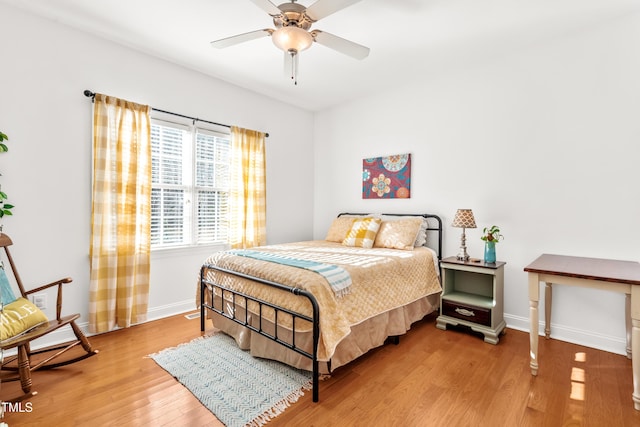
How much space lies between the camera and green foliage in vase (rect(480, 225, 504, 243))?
298 centimetres

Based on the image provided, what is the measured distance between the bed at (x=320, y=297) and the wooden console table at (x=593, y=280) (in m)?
0.94

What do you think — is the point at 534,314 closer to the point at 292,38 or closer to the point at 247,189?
the point at 292,38

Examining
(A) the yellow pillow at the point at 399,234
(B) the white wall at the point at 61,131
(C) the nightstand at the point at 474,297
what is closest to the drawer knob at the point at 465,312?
(C) the nightstand at the point at 474,297

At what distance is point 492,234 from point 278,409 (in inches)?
93.9

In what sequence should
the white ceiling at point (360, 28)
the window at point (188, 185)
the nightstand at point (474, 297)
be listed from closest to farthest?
1. the white ceiling at point (360, 28)
2. the nightstand at point (474, 297)
3. the window at point (188, 185)

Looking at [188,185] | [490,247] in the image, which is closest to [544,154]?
[490,247]

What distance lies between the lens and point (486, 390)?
2119mm

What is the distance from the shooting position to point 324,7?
209 cm

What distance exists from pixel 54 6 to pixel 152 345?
280 cm

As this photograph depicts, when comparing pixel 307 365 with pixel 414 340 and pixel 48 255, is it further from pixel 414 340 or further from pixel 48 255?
pixel 48 255

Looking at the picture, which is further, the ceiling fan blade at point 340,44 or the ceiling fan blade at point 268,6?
the ceiling fan blade at point 340,44

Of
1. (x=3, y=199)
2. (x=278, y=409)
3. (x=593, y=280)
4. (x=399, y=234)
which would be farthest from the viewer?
(x=399, y=234)

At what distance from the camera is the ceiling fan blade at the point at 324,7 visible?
202 cm

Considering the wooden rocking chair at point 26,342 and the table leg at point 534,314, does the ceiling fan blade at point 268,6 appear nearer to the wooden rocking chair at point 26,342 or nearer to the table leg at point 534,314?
the wooden rocking chair at point 26,342
